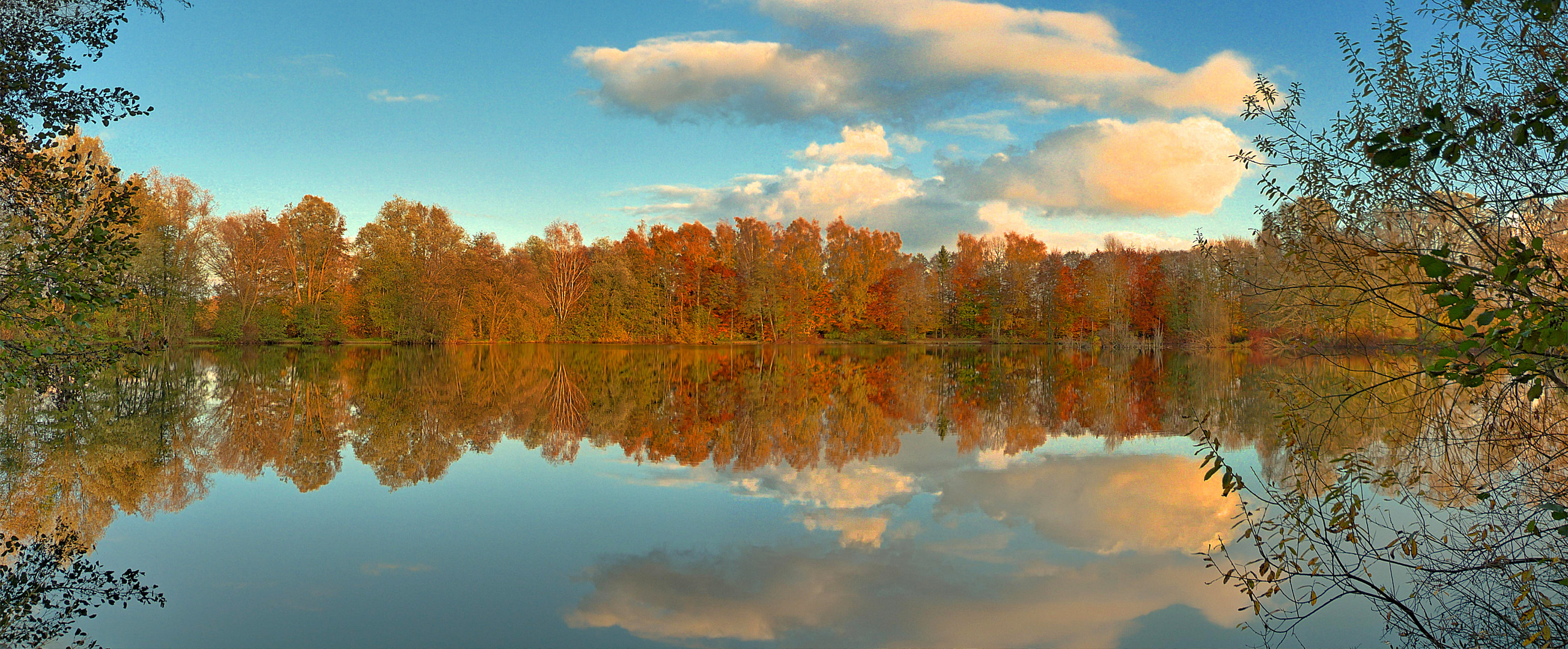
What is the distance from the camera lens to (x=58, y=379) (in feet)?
21.2

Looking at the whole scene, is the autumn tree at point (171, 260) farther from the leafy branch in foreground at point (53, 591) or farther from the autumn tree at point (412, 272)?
the leafy branch in foreground at point (53, 591)

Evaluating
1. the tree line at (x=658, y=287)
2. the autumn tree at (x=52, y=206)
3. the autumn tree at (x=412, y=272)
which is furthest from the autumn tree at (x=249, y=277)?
the autumn tree at (x=52, y=206)

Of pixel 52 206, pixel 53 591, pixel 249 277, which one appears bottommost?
pixel 53 591

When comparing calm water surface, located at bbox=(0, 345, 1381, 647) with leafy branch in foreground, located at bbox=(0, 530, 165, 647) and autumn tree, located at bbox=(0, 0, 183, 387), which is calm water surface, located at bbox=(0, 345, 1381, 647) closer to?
leafy branch in foreground, located at bbox=(0, 530, 165, 647)

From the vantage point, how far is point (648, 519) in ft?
22.8

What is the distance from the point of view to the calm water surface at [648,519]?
184 inches

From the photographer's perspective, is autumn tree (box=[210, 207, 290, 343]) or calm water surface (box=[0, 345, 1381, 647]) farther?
autumn tree (box=[210, 207, 290, 343])

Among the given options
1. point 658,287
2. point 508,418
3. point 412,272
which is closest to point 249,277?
point 412,272

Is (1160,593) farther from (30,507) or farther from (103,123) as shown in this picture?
(30,507)

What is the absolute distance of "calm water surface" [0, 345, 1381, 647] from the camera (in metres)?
4.67

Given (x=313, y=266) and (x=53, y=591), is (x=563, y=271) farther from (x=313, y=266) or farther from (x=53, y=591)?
(x=53, y=591)

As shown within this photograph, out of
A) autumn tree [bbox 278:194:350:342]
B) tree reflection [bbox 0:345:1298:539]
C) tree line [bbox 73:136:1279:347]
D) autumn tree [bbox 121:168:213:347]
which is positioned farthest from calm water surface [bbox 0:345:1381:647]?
autumn tree [bbox 278:194:350:342]

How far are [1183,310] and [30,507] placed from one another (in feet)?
186

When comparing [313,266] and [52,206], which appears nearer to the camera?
[52,206]
